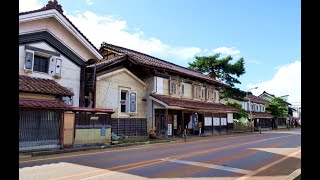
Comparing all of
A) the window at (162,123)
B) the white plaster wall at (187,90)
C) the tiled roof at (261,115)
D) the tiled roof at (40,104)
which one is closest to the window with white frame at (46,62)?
the tiled roof at (40,104)

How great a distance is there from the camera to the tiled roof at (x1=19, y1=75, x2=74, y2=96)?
1712cm

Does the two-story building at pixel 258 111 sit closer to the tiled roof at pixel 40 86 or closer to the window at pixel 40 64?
the window at pixel 40 64

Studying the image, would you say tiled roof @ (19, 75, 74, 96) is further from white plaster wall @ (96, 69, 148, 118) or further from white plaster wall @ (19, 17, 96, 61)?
white plaster wall @ (96, 69, 148, 118)

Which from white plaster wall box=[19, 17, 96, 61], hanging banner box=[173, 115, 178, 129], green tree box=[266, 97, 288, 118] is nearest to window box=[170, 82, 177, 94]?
hanging banner box=[173, 115, 178, 129]

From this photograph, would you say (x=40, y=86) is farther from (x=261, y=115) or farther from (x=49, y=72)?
(x=261, y=115)

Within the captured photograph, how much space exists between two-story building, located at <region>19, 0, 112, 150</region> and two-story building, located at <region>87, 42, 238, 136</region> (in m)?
1.62

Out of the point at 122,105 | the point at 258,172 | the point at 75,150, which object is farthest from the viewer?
the point at 122,105

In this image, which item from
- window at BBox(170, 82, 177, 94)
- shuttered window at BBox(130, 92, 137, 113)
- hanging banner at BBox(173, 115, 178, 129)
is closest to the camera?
shuttered window at BBox(130, 92, 137, 113)

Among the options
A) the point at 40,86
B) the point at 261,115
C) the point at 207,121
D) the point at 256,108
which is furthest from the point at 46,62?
the point at 256,108
